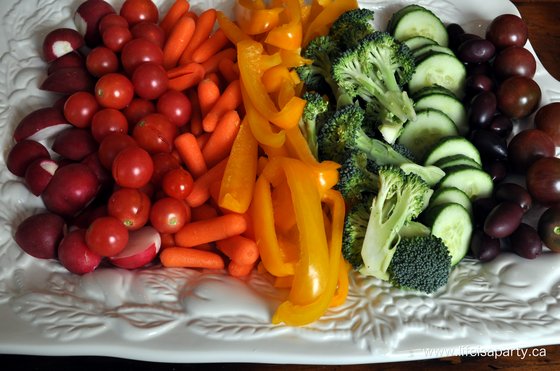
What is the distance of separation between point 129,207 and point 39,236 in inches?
11.8

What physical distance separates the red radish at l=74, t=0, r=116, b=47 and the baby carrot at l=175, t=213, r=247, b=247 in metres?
1.06

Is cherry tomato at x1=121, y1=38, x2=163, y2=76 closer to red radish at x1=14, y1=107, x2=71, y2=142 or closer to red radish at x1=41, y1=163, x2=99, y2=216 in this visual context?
red radish at x1=14, y1=107, x2=71, y2=142

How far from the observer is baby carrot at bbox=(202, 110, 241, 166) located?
1998 mm

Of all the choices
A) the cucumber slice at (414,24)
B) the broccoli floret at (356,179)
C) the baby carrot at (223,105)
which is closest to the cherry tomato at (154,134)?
the baby carrot at (223,105)

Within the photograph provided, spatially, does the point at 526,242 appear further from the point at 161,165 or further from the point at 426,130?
the point at 161,165

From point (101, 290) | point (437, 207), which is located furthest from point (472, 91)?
point (101, 290)

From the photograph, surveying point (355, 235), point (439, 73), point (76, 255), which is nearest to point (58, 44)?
point (76, 255)

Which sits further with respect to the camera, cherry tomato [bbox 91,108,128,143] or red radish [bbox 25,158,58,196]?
cherry tomato [bbox 91,108,128,143]

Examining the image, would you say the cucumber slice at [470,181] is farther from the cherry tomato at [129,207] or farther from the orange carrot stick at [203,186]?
the cherry tomato at [129,207]

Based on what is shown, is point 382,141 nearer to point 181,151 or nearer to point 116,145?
point 181,151

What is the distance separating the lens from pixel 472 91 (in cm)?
226

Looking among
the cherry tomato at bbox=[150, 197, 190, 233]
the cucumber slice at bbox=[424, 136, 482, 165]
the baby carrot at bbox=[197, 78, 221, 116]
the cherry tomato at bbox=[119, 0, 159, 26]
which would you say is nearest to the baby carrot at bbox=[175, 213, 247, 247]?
the cherry tomato at bbox=[150, 197, 190, 233]

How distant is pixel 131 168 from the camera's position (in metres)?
1.80

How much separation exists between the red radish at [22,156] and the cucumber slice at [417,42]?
1600 mm
